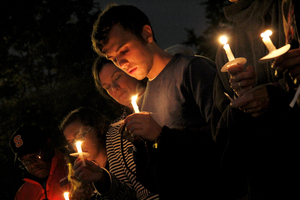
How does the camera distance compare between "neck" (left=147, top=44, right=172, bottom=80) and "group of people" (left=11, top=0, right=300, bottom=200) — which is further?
"neck" (left=147, top=44, right=172, bottom=80)

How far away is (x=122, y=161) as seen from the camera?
363 cm

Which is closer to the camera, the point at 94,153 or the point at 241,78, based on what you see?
the point at 241,78

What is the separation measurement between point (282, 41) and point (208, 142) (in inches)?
35.6

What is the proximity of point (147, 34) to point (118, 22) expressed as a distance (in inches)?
11.6

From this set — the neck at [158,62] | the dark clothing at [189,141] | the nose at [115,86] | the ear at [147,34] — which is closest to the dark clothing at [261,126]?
the dark clothing at [189,141]

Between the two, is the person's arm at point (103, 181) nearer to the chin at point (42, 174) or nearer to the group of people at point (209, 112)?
the group of people at point (209, 112)

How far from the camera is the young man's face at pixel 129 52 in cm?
259

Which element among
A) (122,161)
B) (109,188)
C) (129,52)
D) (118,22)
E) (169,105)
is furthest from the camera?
(122,161)

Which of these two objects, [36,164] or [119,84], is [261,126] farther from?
[36,164]

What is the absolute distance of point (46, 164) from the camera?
4.89 m

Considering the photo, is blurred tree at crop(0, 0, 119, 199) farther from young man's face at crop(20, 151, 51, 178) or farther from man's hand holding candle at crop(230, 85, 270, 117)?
man's hand holding candle at crop(230, 85, 270, 117)

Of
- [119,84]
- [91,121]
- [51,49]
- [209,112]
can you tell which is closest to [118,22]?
[119,84]

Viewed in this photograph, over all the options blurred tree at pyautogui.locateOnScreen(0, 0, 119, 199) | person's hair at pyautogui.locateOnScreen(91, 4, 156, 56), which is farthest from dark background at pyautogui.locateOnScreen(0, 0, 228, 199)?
person's hair at pyautogui.locateOnScreen(91, 4, 156, 56)

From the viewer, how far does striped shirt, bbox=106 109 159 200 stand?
3332 millimetres
